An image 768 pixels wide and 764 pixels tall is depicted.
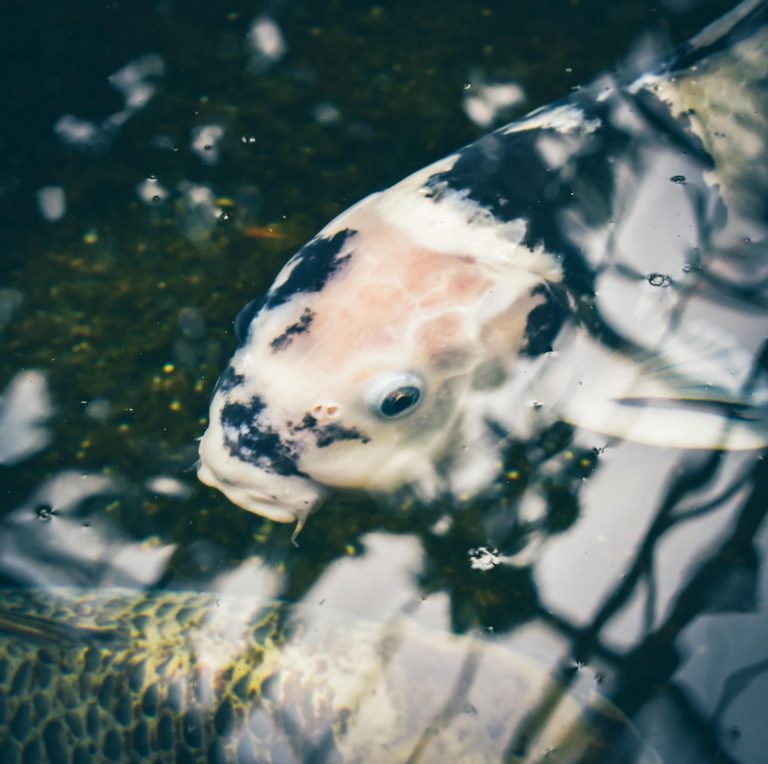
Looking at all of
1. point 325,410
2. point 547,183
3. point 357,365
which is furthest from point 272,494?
point 547,183

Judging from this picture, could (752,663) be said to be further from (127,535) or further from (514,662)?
(127,535)

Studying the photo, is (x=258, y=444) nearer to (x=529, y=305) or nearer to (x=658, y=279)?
(x=529, y=305)

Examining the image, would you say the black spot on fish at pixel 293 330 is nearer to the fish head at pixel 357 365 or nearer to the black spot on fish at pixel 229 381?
the fish head at pixel 357 365

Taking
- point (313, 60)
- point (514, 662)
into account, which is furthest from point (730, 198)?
point (313, 60)

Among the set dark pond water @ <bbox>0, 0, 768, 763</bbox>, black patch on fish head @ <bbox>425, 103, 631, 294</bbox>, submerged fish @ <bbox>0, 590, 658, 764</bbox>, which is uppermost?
black patch on fish head @ <bbox>425, 103, 631, 294</bbox>

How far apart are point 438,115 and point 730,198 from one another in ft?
4.08

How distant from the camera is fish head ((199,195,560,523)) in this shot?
1925mm

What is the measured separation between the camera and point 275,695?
2105mm

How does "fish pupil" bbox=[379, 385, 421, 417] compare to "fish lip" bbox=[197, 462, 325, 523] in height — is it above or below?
above

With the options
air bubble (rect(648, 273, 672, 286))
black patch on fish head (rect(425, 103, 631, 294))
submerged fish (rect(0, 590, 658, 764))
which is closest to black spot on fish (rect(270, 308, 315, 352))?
black patch on fish head (rect(425, 103, 631, 294))

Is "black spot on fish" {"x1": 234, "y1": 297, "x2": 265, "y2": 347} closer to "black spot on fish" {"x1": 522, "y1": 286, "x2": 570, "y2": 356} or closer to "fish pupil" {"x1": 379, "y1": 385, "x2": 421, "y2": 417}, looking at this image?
"fish pupil" {"x1": 379, "y1": 385, "x2": 421, "y2": 417}

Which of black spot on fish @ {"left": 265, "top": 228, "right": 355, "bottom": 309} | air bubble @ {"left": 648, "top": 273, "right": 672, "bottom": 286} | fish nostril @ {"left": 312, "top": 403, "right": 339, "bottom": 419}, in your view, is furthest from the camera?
air bubble @ {"left": 648, "top": 273, "right": 672, "bottom": 286}

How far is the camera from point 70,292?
279 cm

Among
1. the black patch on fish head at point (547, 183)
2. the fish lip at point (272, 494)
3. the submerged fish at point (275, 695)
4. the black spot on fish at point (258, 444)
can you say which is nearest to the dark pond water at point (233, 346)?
the submerged fish at point (275, 695)
